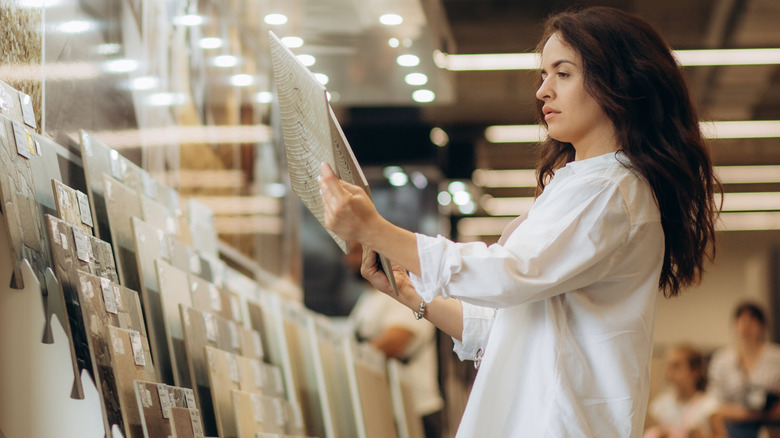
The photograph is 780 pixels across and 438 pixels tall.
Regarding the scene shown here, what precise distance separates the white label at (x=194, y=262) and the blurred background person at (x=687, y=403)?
6161 millimetres

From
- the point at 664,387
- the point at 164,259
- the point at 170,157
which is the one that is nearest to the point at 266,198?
the point at 170,157

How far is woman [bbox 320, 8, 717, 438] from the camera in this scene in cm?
167

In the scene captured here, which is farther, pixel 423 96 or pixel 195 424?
pixel 423 96

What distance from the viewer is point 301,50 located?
5211mm

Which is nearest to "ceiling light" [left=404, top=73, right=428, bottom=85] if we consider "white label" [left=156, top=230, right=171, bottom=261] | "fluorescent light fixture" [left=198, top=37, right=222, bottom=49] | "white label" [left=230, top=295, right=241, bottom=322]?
"fluorescent light fixture" [left=198, top=37, right=222, bottom=49]

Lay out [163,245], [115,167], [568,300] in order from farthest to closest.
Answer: [163,245] → [115,167] → [568,300]

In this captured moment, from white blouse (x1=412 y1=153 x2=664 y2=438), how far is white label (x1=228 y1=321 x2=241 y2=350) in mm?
1140

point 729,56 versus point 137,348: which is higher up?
point 137,348

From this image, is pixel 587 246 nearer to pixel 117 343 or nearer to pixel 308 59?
pixel 117 343

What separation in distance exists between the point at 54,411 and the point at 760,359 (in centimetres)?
716

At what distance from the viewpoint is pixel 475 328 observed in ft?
6.75

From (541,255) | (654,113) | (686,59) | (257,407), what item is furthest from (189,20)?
(686,59)

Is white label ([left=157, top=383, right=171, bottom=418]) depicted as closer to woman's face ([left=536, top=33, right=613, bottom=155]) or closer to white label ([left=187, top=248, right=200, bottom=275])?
white label ([left=187, top=248, right=200, bottom=275])

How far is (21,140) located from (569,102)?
41.1 inches
